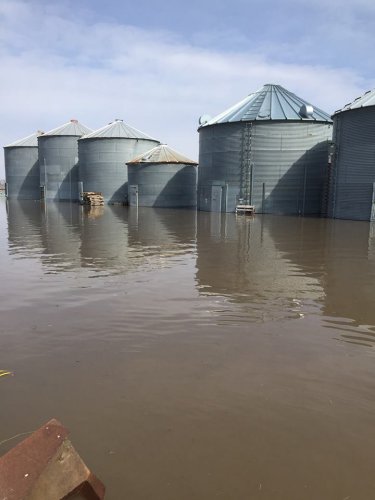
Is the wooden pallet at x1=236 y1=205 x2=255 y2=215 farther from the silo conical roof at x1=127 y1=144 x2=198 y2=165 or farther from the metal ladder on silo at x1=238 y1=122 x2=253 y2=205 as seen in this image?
the silo conical roof at x1=127 y1=144 x2=198 y2=165

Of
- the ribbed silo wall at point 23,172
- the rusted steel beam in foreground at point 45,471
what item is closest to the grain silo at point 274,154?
the rusted steel beam in foreground at point 45,471

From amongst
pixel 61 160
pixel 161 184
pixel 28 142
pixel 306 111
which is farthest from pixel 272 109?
pixel 28 142

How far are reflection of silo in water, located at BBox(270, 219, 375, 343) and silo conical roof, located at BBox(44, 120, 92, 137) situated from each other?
1553 inches

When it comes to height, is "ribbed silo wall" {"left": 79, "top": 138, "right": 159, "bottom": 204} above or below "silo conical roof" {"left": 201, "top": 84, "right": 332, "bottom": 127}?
below

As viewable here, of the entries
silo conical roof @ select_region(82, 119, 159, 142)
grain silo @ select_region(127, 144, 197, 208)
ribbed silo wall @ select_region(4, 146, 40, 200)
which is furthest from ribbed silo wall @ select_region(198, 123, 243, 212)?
ribbed silo wall @ select_region(4, 146, 40, 200)

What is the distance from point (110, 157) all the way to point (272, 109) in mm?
21458

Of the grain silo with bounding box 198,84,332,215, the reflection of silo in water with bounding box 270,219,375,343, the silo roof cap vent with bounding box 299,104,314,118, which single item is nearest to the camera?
the reflection of silo in water with bounding box 270,219,375,343

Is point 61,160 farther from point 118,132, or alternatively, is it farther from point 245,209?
point 245,209

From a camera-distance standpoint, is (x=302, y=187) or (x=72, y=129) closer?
(x=302, y=187)

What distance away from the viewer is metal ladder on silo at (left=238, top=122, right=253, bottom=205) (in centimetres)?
3097

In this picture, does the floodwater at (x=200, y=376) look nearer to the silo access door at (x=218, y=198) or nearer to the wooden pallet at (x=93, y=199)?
the silo access door at (x=218, y=198)

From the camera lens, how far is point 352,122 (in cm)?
2634

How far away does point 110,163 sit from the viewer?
1807 inches

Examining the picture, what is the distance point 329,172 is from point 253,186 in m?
5.86
